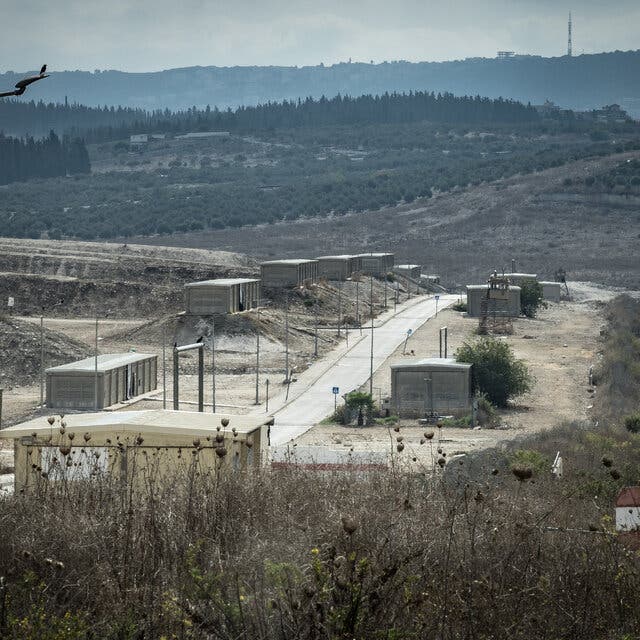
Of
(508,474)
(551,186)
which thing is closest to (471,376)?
(508,474)

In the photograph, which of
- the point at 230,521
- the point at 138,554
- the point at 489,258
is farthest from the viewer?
the point at 489,258

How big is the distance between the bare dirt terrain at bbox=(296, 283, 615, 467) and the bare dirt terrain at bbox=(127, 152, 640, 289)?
1291 inches

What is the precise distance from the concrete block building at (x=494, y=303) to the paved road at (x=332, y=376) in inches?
91.6

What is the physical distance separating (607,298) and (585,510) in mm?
85364

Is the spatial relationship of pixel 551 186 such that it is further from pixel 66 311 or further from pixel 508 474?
pixel 508 474

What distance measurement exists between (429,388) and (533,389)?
726 cm

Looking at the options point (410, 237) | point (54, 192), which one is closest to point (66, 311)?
point (410, 237)

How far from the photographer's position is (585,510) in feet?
57.2

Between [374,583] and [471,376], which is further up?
[374,583]

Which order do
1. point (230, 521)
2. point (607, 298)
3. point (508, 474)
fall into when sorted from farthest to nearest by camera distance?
point (607, 298), point (508, 474), point (230, 521)

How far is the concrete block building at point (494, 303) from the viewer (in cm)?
8094

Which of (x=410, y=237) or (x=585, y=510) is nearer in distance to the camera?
(x=585, y=510)

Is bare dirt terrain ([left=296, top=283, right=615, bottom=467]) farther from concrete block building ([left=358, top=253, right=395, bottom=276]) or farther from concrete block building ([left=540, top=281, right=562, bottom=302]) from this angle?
concrete block building ([left=358, top=253, right=395, bottom=276])

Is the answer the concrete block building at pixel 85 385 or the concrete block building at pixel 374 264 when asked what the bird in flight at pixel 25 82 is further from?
the concrete block building at pixel 374 264
